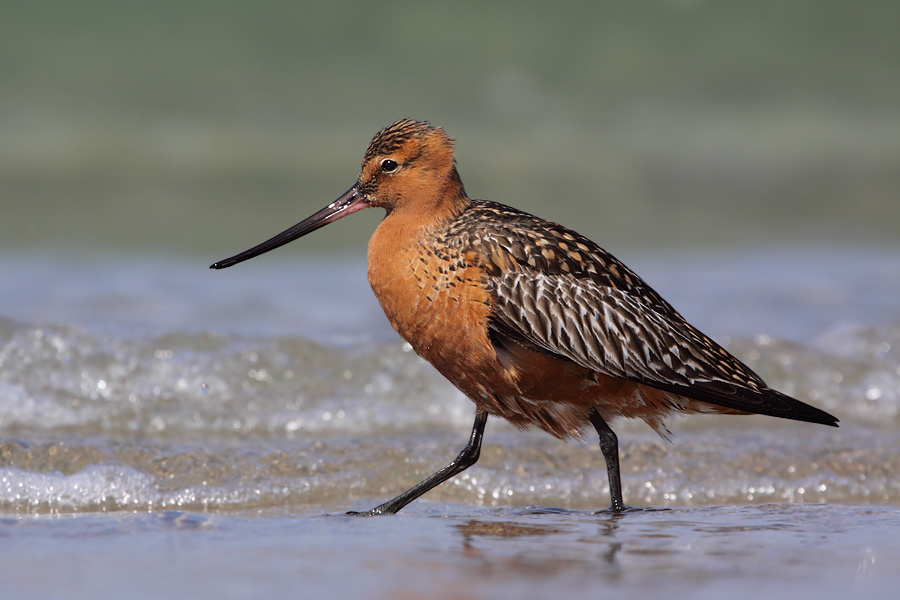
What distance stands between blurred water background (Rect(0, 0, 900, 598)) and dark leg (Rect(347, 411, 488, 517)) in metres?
0.07

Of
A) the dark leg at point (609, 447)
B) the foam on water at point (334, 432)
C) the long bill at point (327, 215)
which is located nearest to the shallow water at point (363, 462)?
the foam on water at point (334, 432)

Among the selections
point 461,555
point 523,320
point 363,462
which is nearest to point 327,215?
point 523,320

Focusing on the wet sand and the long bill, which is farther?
the long bill

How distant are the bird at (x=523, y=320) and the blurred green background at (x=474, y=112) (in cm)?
857

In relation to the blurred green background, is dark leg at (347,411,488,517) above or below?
below

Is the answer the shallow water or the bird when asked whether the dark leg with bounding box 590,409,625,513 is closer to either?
the bird

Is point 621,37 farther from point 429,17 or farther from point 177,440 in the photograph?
point 177,440

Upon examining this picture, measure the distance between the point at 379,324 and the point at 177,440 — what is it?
314cm

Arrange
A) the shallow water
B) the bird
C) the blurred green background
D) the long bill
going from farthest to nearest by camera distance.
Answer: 1. the blurred green background
2. the long bill
3. the bird
4. the shallow water

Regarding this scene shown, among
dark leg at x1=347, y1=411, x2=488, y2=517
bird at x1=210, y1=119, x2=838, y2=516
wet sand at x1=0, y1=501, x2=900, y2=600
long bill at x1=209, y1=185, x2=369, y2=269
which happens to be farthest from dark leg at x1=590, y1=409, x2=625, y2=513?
long bill at x1=209, y1=185, x2=369, y2=269

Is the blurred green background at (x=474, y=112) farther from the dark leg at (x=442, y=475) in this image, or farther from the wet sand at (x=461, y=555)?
the wet sand at (x=461, y=555)

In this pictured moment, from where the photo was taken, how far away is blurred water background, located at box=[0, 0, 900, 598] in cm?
430

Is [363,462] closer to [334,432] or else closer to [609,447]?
[334,432]

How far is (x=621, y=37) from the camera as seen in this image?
18703 millimetres
